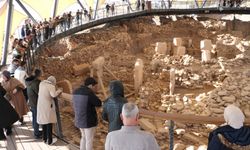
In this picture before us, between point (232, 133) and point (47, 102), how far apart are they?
152 inches

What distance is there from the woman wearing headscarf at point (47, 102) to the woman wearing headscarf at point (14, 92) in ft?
4.03

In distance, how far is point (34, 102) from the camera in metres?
6.90

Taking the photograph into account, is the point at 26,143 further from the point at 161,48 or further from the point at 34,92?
the point at 161,48

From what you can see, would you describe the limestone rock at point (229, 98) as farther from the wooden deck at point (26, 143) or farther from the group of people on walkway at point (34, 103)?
the wooden deck at point (26, 143)

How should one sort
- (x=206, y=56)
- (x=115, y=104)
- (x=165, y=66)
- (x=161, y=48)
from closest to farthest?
(x=115, y=104), (x=165, y=66), (x=206, y=56), (x=161, y=48)

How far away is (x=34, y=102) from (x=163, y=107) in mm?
11751

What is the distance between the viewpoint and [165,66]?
24.6 metres

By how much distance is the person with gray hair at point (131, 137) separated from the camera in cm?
350

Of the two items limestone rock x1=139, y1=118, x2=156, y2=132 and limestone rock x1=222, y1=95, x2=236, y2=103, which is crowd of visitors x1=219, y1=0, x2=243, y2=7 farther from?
limestone rock x1=139, y1=118, x2=156, y2=132

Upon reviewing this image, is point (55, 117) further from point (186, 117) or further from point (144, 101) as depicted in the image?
point (144, 101)

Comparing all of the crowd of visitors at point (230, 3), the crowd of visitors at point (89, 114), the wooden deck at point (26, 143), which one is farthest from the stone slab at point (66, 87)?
the crowd of visitors at point (230, 3)

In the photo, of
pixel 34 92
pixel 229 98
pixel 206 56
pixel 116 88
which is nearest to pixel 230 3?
pixel 206 56

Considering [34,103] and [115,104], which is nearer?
[115,104]

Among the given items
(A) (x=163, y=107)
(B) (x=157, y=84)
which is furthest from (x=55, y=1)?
(A) (x=163, y=107)
